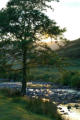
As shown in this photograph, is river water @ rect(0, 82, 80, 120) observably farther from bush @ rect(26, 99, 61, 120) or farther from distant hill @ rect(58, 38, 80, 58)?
distant hill @ rect(58, 38, 80, 58)

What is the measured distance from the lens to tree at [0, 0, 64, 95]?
3472cm

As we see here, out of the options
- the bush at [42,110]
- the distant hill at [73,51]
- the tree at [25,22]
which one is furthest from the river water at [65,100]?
the distant hill at [73,51]

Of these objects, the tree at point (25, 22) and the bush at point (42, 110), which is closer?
the bush at point (42, 110)

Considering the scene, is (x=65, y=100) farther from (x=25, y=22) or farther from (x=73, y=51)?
(x=73, y=51)

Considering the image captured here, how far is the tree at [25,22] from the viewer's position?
114ft

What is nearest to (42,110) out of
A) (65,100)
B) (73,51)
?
(65,100)

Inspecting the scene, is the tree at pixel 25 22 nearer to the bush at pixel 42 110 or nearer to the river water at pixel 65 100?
the river water at pixel 65 100

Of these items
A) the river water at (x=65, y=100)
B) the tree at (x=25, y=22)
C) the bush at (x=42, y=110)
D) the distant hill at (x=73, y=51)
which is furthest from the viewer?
the distant hill at (x=73, y=51)

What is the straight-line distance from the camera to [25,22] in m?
35.2

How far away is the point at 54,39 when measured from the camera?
36406mm

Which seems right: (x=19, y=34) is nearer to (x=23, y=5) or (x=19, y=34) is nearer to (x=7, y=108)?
(x=23, y=5)

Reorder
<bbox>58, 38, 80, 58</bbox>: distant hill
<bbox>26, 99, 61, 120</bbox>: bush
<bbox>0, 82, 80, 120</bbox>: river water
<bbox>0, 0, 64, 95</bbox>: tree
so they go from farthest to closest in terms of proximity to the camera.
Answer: <bbox>58, 38, 80, 58</bbox>: distant hill → <bbox>0, 0, 64, 95</bbox>: tree → <bbox>0, 82, 80, 120</bbox>: river water → <bbox>26, 99, 61, 120</bbox>: bush

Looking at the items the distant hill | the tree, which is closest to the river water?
the tree

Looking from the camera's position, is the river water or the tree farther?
the tree
